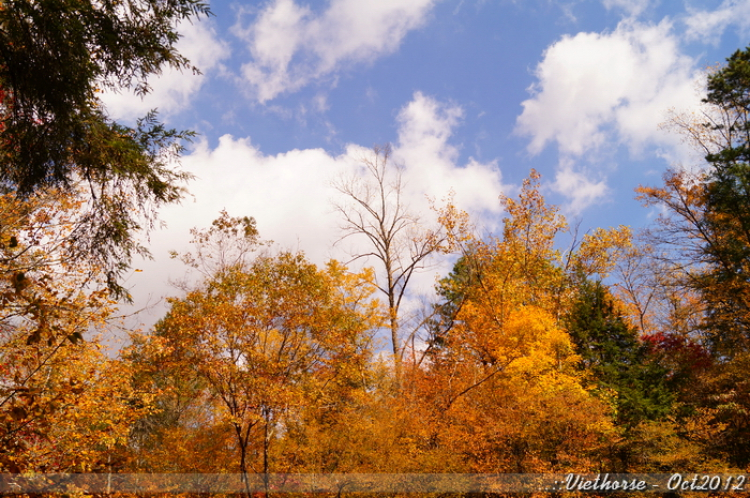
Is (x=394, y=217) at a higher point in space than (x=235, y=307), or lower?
higher

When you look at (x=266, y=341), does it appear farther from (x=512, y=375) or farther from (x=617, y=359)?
(x=617, y=359)

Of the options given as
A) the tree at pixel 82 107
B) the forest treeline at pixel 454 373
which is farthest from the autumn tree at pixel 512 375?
the tree at pixel 82 107

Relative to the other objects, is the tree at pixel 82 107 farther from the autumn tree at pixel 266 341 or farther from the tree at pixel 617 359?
the tree at pixel 617 359

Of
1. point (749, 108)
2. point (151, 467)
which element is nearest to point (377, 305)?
point (151, 467)

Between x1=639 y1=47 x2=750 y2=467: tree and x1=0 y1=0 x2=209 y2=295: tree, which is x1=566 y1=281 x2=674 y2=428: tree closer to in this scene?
x1=639 y1=47 x2=750 y2=467: tree

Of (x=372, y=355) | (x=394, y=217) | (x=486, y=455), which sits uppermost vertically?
(x=394, y=217)

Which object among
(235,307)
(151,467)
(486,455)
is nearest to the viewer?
(235,307)

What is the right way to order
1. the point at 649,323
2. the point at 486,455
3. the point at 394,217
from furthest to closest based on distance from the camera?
1. the point at 649,323
2. the point at 394,217
3. the point at 486,455

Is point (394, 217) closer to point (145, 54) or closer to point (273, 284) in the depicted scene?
point (273, 284)

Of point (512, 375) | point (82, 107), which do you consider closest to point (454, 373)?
point (512, 375)

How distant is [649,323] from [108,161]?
1208 inches

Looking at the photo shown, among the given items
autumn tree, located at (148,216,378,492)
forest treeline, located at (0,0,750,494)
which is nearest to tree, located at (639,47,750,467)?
forest treeline, located at (0,0,750,494)

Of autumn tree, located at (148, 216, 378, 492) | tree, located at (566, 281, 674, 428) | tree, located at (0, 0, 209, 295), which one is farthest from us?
tree, located at (566, 281, 674, 428)

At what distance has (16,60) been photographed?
15.1 feet
